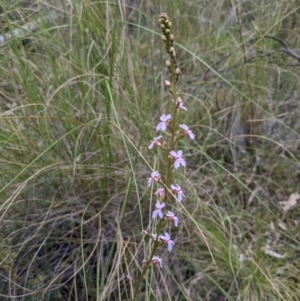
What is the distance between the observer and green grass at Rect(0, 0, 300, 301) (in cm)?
221

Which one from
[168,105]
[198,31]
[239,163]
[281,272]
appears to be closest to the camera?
[281,272]

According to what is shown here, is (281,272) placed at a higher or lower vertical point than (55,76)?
lower

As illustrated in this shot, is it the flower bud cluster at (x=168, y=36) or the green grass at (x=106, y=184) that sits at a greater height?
the flower bud cluster at (x=168, y=36)

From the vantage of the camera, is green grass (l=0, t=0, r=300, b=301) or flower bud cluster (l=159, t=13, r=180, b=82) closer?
flower bud cluster (l=159, t=13, r=180, b=82)

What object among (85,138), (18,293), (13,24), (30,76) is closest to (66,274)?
(18,293)

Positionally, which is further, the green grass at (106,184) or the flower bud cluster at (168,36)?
the green grass at (106,184)

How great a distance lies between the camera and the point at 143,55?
3.15m

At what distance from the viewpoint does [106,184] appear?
2365 mm

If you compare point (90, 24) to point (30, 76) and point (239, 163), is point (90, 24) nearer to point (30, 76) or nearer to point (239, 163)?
point (30, 76)

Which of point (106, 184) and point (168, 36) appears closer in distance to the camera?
point (168, 36)

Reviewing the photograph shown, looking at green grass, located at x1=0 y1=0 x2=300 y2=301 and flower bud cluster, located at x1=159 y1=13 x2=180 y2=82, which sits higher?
flower bud cluster, located at x1=159 y1=13 x2=180 y2=82

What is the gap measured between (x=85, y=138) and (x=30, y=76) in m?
0.32

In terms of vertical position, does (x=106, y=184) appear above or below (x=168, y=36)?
below

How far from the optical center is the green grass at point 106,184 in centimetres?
221
